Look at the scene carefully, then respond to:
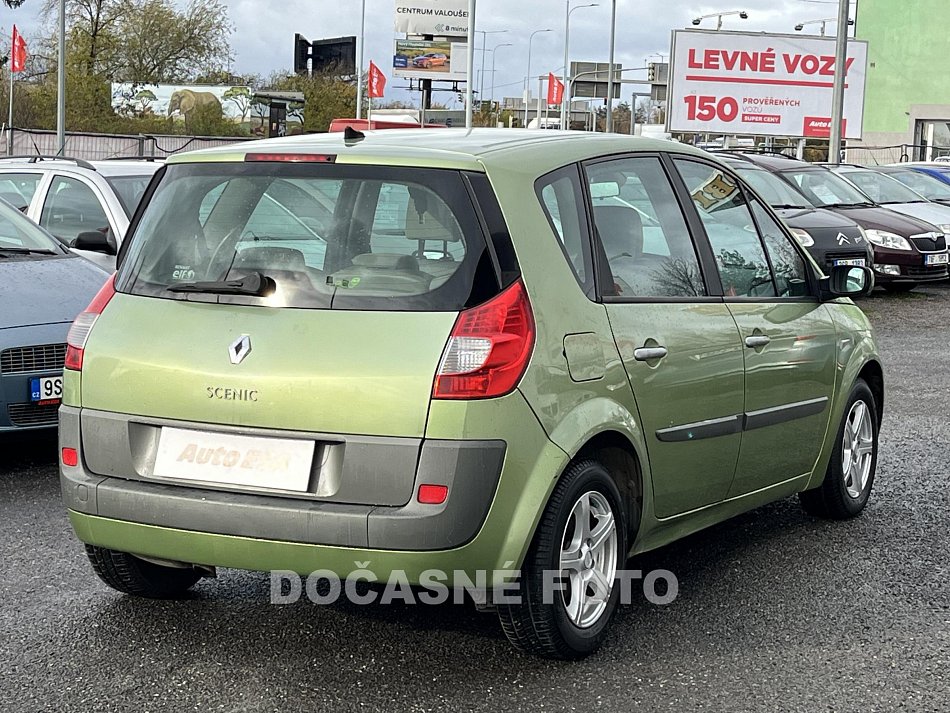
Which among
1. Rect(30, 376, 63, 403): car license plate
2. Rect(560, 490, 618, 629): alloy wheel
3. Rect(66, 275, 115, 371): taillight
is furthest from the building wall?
Rect(66, 275, 115, 371): taillight

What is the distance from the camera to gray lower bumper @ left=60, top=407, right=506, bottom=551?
382 cm

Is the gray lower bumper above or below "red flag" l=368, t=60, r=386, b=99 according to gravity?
→ below

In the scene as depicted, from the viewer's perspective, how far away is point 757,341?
5.18 m

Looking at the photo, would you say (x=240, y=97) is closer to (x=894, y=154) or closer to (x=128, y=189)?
(x=894, y=154)

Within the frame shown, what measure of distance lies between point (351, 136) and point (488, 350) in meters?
1.12

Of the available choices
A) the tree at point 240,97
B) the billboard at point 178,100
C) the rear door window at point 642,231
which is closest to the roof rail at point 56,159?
the rear door window at point 642,231

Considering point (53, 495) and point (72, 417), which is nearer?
point (72, 417)

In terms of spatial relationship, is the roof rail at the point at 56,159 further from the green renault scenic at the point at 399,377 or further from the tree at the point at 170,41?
the tree at the point at 170,41

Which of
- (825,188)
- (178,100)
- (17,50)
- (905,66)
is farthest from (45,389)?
(178,100)

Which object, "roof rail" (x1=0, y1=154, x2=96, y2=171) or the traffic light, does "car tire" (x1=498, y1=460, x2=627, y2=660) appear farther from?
the traffic light

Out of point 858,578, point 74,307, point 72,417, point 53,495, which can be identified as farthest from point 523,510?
point 74,307

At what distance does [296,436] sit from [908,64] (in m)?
62.1

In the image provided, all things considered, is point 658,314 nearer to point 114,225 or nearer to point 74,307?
point 74,307

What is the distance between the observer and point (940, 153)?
56344 millimetres
